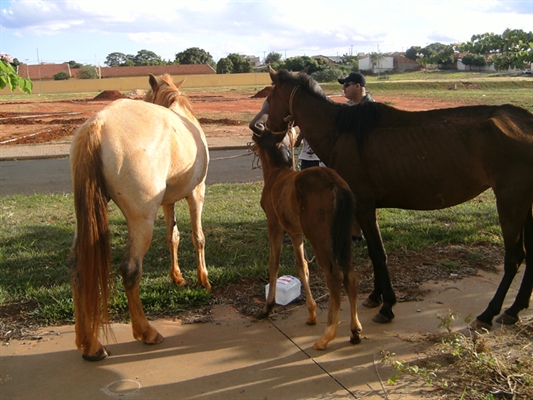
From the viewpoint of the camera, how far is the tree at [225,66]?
70.9m

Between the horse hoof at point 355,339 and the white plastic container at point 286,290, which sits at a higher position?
the white plastic container at point 286,290

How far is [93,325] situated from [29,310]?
1207 millimetres

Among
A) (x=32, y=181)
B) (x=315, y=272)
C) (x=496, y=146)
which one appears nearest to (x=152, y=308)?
(x=315, y=272)

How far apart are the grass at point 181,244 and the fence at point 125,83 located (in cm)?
4767

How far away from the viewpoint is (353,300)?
378 cm

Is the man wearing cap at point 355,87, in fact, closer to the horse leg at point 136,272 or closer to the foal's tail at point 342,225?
the foal's tail at point 342,225

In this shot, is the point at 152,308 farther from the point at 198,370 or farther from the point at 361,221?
the point at 361,221

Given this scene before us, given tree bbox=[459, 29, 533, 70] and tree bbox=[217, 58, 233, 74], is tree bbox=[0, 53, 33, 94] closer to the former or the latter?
tree bbox=[459, 29, 533, 70]

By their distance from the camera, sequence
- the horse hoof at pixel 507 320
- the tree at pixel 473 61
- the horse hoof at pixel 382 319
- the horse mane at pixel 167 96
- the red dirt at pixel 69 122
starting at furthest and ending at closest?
the tree at pixel 473 61 → the red dirt at pixel 69 122 → the horse mane at pixel 167 96 → the horse hoof at pixel 382 319 → the horse hoof at pixel 507 320

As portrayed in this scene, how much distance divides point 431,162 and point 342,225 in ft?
3.81

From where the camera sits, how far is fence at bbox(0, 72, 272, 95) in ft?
182

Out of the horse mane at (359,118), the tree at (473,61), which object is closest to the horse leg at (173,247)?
the horse mane at (359,118)

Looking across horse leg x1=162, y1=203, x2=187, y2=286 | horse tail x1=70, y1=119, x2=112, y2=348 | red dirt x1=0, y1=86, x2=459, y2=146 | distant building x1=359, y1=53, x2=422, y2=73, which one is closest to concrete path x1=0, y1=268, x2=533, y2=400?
horse tail x1=70, y1=119, x2=112, y2=348

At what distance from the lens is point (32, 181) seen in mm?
11547
